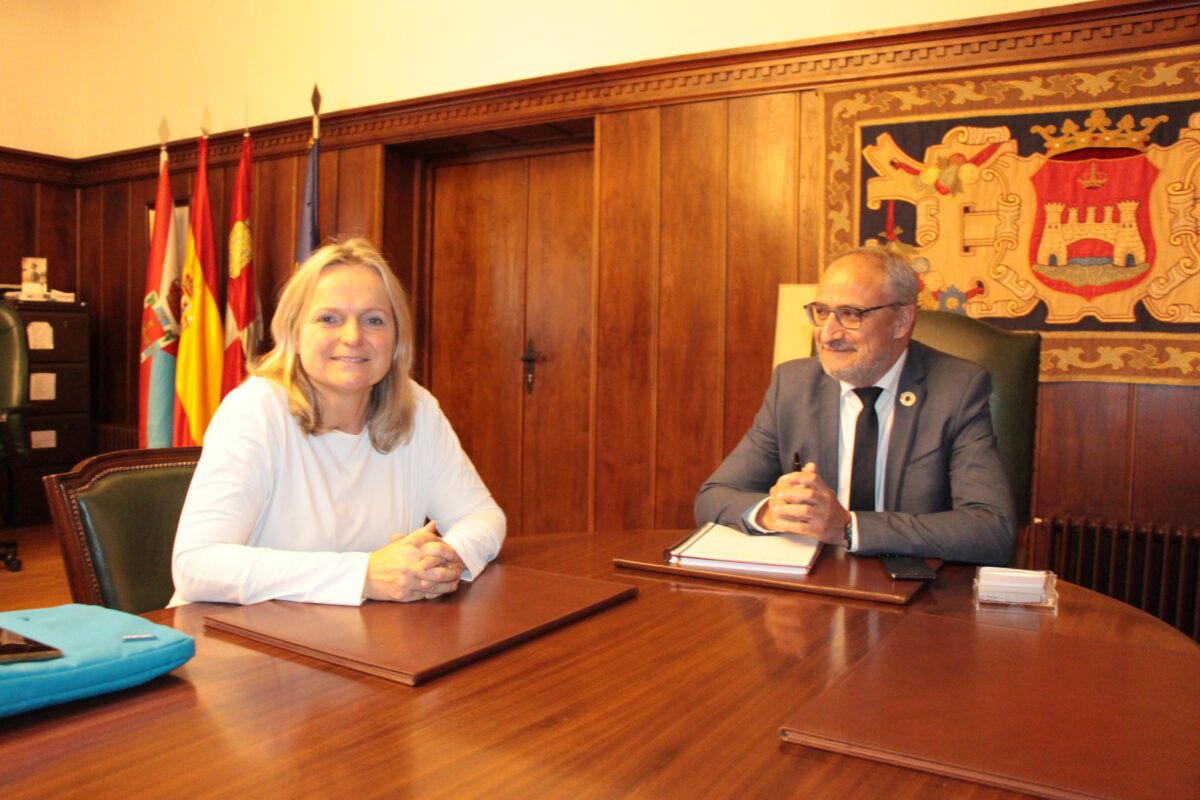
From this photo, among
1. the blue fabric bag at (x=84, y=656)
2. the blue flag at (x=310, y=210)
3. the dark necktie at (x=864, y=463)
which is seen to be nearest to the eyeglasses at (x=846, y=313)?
the dark necktie at (x=864, y=463)

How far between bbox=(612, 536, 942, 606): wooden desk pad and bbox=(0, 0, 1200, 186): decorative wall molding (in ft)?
7.78

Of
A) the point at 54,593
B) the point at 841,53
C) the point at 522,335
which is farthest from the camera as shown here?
the point at 522,335

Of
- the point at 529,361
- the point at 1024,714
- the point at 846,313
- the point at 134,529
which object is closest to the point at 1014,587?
the point at 1024,714

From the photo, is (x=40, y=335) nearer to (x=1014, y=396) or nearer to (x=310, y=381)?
(x=310, y=381)

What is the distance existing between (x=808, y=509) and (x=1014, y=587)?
38cm

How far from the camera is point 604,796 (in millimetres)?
753

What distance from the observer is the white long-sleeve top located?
4.38 feet

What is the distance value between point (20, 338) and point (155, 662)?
13.5 ft

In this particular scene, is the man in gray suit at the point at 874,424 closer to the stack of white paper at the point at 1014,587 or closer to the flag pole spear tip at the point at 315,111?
the stack of white paper at the point at 1014,587

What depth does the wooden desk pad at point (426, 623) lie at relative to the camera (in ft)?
3.45

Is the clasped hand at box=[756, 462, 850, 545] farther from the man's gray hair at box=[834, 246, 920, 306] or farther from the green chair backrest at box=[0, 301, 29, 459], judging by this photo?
the green chair backrest at box=[0, 301, 29, 459]

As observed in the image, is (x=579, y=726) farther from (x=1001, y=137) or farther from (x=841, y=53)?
(x=841, y=53)

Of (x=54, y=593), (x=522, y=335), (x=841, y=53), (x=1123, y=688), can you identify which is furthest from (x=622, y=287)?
(x=1123, y=688)

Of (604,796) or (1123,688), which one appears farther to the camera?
(1123,688)
